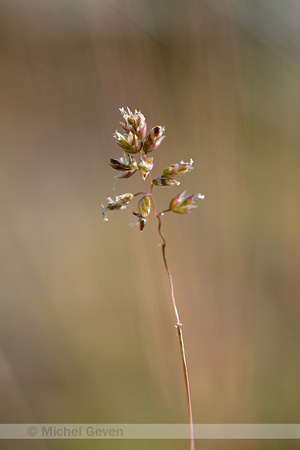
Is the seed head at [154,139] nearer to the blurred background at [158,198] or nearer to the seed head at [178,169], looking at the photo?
the seed head at [178,169]

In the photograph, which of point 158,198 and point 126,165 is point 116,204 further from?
point 158,198

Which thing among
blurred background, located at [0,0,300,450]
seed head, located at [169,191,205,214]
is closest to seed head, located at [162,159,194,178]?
seed head, located at [169,191,205,214]

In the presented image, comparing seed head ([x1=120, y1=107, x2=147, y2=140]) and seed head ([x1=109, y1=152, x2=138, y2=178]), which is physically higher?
seed head ([x1=120, y1=107, x2=147, y2=140])

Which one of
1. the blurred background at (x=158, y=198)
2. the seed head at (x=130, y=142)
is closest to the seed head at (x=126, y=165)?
the seed head at (x=130, y=142)

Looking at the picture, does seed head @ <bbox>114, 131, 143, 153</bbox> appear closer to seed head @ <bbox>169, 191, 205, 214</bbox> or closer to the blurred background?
seed head @ <bbox>169, 191, 205, 214</bbox>

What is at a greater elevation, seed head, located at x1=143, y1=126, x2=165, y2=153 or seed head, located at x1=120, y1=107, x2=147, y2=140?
seed head, located at x1=120, y1=107, x2=147, y2=140

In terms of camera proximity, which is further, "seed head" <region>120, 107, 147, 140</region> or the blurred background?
the blurred background

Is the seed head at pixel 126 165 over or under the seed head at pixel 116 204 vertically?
over

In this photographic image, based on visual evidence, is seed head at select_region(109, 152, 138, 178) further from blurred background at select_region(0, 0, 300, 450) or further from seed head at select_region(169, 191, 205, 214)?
blurred background at select_region(0, 0, 300, 450)

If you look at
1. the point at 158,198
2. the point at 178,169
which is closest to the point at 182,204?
the point at 178,169
